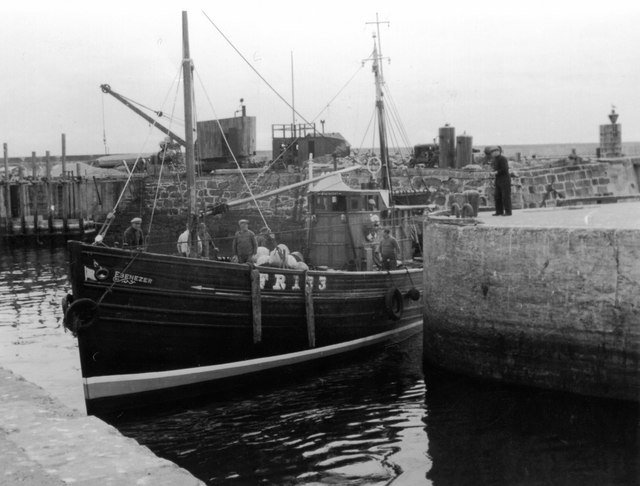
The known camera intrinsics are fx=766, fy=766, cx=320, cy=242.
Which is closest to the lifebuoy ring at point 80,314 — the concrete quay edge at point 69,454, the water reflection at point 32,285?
the concrete quay edge at point 69,454

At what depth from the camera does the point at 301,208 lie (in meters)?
30.0

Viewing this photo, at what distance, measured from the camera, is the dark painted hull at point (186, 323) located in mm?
11586

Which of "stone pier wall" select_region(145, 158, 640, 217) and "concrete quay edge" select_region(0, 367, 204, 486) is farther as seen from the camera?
"stone pier wall" select_region(145, 158, 640, 217)

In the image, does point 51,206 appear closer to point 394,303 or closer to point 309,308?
point 394,303

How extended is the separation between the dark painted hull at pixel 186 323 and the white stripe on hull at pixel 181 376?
2 centimetres

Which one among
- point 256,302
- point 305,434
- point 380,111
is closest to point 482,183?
point 380,111

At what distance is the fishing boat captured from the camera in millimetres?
11578

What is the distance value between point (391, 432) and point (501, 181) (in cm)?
711

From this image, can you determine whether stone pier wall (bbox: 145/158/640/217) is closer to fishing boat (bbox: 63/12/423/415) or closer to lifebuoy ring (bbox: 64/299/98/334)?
fishing boat (bbox: 63/12/423/415)

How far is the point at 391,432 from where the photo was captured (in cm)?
1051

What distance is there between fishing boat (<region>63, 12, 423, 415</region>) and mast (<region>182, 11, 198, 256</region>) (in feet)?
0.07

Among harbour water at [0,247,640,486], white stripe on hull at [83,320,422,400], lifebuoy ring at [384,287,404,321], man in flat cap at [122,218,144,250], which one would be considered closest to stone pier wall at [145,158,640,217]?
lifebuoy ring at [384,287,404,321]

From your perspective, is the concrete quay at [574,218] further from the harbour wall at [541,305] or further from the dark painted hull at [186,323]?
the dark painted hull at [186,323]

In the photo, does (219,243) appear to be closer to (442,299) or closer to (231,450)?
(442,299)
